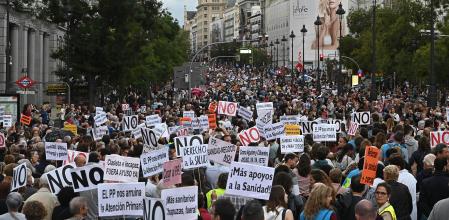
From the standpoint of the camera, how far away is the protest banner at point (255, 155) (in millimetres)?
15492

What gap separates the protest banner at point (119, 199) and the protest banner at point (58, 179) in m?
1.30

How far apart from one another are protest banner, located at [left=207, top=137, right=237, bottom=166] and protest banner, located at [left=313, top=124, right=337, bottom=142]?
5689 millimetres

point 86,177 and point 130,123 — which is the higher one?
point 130,123

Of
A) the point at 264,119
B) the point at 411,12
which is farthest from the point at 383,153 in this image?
the point at 411,12

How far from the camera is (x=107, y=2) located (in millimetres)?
58906

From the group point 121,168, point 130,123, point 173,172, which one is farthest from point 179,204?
point 130,123

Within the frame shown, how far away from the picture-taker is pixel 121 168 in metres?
13.9

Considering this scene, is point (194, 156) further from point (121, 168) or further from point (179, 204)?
point (179, 204)

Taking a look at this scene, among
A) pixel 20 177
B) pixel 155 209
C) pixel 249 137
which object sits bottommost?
pixel 155 209

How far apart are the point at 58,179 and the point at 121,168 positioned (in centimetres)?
107

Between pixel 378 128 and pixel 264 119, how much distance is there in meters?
5.25

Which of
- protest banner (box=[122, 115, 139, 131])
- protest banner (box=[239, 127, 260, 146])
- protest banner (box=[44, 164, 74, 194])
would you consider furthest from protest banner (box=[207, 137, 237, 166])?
protest banner (box=[122, 115, 139, 131])

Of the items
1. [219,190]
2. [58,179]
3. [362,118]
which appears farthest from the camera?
[362,118]

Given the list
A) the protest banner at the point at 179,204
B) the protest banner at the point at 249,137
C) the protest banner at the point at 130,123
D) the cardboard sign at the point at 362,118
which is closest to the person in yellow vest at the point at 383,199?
the protest banner at the point at 179,204
